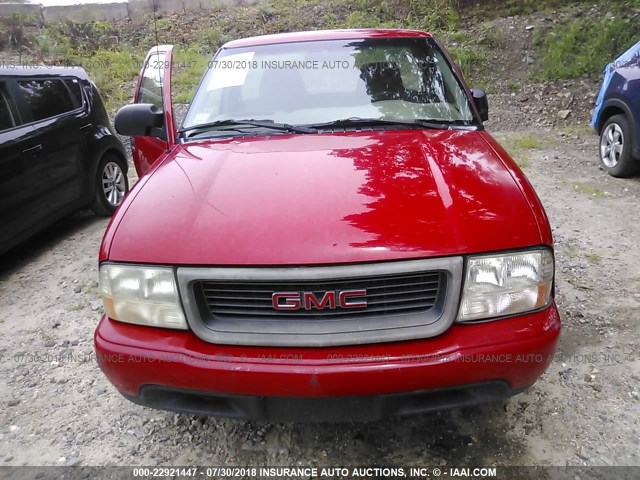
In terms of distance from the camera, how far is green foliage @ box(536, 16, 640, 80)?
898 centimetres

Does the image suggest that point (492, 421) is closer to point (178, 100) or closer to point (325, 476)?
point (325, 476)

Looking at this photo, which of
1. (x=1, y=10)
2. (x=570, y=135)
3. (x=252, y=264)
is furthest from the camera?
(x=1, y=10)

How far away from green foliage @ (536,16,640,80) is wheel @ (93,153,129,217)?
735cm

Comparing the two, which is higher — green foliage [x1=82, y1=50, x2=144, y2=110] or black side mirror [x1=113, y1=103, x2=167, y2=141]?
black side mirror [x1=113, y1=103, x2=167, y2=141]

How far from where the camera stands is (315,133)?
2.63m

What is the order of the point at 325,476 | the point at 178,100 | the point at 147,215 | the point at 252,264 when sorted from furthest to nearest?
the point at 178,100, the point at 325,476, the point at 147,215, the point at 252,264

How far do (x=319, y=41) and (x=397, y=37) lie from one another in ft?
1.65

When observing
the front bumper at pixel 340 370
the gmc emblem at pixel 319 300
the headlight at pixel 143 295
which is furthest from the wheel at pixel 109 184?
the gmc emblem at pixel 319 300

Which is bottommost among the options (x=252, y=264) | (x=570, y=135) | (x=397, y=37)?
(x=570, y=135)

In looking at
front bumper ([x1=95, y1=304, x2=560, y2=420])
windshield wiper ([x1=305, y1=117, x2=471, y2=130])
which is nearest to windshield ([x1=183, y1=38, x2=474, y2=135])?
windshield wiper ([x1=305, y1=117, x2=471, y2=130])

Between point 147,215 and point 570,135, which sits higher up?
point 147,215

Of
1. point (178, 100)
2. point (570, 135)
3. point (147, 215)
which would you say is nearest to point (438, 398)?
point (147, 215)

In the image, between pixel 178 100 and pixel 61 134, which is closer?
pixel 61 134

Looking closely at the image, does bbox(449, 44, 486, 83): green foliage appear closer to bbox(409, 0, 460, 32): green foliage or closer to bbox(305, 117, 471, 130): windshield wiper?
bbox(409, 0, 460, 32): green foliage
